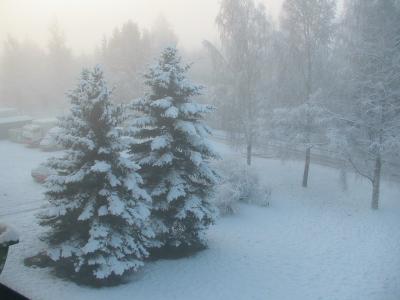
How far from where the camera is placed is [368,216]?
1867cm

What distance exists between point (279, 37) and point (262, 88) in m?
3.17

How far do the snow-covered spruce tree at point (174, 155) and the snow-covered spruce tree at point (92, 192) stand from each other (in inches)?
63.6

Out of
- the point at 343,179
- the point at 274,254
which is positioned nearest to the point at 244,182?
the point at 274,254

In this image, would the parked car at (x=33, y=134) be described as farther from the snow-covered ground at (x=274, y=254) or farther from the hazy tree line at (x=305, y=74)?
the hazy tree line at (x=305, y=74)

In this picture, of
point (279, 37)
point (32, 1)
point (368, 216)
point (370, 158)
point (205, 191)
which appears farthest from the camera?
point (279, 37)

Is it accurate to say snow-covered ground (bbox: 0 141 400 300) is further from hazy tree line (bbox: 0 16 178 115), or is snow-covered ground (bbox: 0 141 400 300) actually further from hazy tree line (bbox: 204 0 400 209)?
hazy tree line (bbox: 0 16 178 115)

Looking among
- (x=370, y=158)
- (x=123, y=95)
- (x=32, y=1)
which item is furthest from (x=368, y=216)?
(x=123, y=95)

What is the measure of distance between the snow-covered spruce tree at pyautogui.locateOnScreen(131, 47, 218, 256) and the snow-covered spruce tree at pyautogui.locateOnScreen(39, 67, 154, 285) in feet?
5.30

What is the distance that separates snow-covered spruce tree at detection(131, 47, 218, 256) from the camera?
507 inches

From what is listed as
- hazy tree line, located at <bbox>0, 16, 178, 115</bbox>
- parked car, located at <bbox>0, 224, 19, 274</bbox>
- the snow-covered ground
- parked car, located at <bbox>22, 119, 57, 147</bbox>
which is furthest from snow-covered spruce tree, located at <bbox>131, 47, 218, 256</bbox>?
hazy tree line, located at <bbox>0, 16, 178, 115</bbox>

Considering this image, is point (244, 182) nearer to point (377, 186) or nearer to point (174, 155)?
point (377, 186)

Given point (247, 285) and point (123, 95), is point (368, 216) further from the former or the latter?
point (123, 95)

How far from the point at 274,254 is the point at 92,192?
6.78 metres

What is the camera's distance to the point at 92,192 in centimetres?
1124
